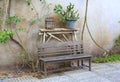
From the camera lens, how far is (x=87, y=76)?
5652 millimetres

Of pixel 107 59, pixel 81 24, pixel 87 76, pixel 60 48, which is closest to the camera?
pixel 87 76

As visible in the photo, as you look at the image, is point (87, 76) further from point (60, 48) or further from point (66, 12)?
point (66, 12)

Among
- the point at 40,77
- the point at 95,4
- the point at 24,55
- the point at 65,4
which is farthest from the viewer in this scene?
the point at 95,4

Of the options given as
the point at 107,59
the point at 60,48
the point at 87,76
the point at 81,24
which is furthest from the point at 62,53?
the point at 107,59

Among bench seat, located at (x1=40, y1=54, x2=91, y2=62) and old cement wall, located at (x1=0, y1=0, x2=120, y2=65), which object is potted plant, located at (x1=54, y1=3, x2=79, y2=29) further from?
bench seat, located at (x1=40, y1=54, x2=91, y2=62)

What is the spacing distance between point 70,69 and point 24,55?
1.28 meters

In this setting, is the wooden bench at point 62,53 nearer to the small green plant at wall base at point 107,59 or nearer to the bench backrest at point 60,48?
the bench backrest at point 60,48

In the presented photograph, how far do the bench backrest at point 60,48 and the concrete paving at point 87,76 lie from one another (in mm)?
588

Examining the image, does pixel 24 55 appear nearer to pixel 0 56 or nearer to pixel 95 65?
pixel 0 56

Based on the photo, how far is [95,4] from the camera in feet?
23.5

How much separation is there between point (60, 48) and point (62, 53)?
15cm

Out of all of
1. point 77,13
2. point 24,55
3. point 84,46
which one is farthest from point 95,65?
point 24,55

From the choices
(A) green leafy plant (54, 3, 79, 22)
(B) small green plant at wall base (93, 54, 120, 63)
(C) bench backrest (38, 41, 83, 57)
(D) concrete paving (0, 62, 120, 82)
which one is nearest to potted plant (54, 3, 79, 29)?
(A) green leafy plant (54, 3, 79, 22)

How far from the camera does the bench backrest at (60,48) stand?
5965 mm
